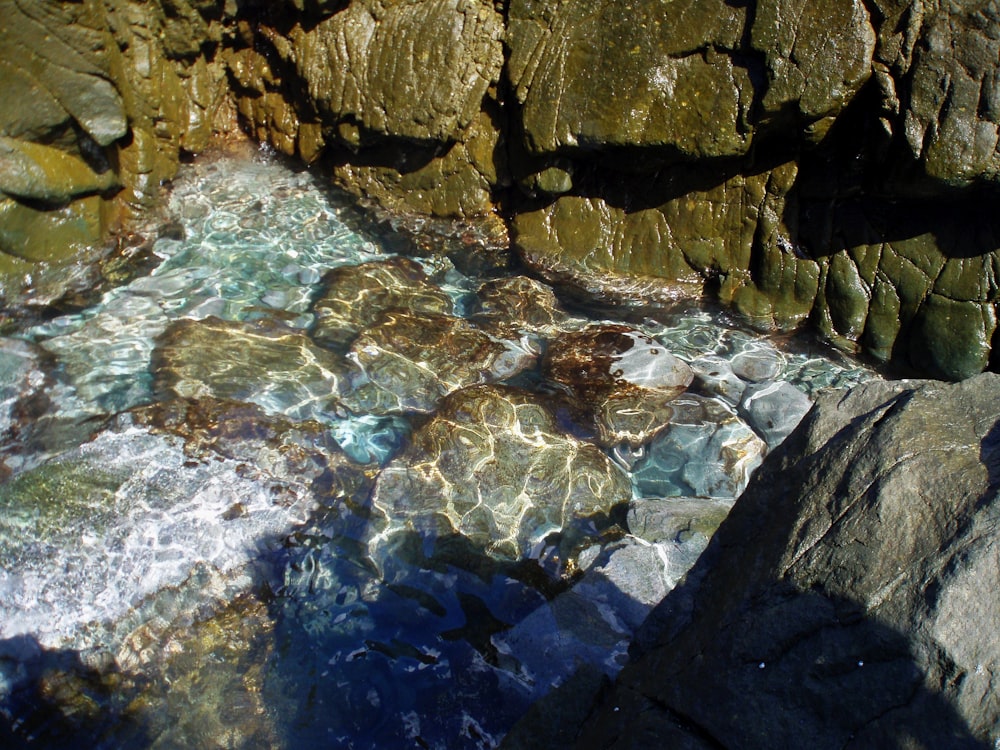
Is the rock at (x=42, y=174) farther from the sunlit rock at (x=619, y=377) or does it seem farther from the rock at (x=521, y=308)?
the sunlit rock at (x=619, y=377)

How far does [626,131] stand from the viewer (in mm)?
5496

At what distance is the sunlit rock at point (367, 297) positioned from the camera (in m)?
5.59

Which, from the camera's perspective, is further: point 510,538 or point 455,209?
point 455,209

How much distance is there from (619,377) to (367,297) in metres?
1.92

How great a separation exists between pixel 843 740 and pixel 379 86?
5.57m

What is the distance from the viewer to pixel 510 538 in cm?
419

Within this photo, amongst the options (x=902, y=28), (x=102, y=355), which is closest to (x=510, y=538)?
(x=102, y=355)

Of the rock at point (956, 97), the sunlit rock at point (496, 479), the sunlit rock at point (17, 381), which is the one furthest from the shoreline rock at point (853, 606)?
the sunlit rock at point (17, 381)

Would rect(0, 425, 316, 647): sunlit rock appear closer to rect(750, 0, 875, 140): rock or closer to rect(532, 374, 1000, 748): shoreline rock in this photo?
rect(532, 374, 1000, 748): shoreline rock

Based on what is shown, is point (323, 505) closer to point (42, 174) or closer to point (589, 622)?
point (589, 622)

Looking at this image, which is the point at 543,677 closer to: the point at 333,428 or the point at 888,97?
the point at 333,428

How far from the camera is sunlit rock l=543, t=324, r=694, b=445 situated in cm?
497

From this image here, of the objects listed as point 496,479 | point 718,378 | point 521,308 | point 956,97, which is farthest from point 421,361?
point 956,97

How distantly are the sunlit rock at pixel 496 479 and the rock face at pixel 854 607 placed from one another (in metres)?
1.62
